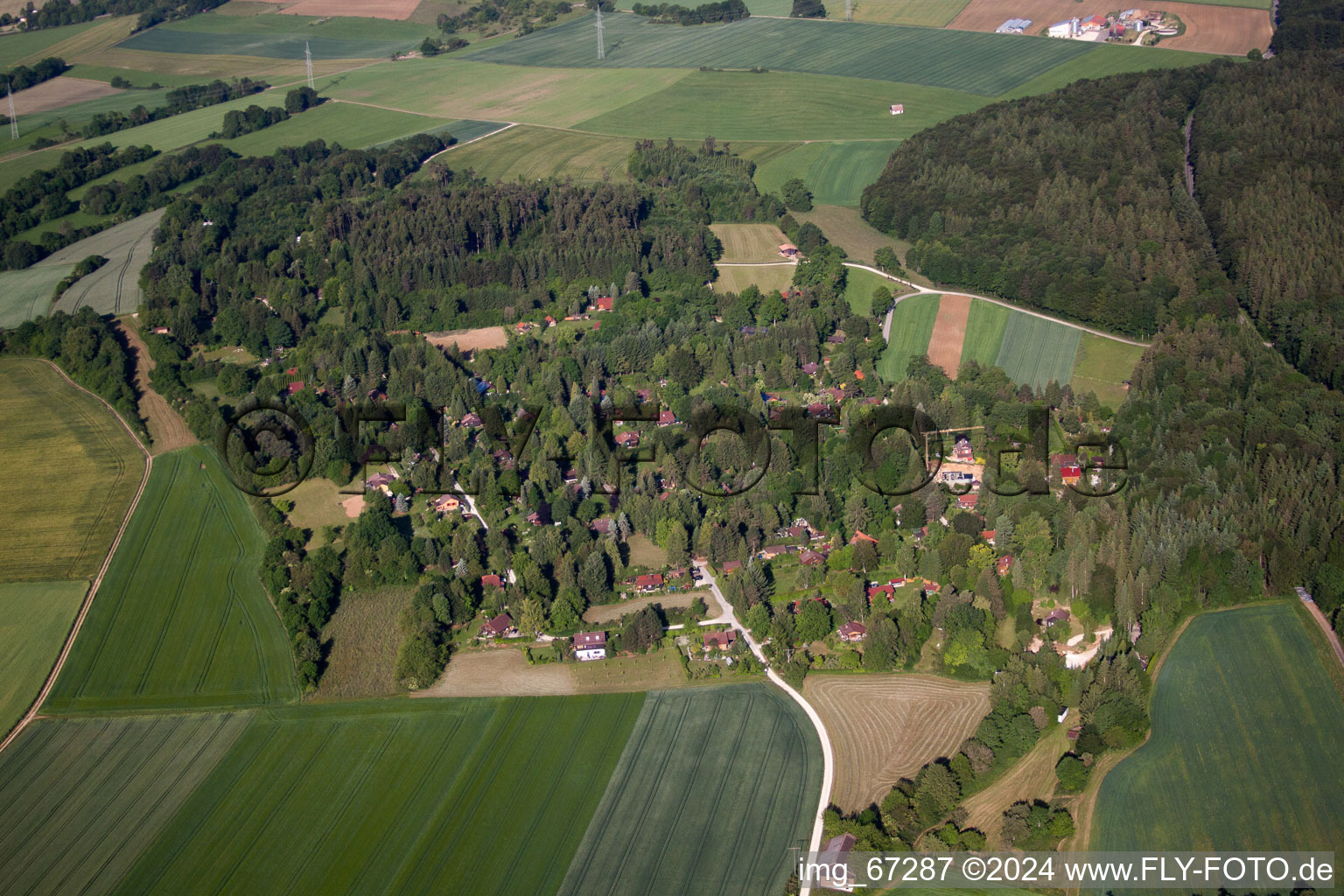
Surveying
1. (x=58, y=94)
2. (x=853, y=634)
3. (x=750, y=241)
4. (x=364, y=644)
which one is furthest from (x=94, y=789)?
(x=58, y=94)

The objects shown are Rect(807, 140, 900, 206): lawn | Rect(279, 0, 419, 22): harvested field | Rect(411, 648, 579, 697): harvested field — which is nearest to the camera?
Rect(411, 648, 579, 697): harvested field

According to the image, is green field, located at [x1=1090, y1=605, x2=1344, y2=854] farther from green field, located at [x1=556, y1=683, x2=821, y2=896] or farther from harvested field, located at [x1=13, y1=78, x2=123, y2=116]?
harvested field, located at [x1=13, y1=78, x2=123, y2=116]

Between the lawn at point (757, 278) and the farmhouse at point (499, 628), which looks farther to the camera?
the lawn at point (757, 278)

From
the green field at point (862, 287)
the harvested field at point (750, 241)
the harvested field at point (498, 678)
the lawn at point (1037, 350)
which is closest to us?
the harvested field at point (498, 678)

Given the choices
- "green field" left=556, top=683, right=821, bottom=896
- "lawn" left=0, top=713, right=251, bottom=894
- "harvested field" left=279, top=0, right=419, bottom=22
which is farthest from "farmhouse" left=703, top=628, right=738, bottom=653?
"harvested field" left=279, top=0, right=419, bottom=22

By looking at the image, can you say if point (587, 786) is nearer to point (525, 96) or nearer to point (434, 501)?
point (434, 501)

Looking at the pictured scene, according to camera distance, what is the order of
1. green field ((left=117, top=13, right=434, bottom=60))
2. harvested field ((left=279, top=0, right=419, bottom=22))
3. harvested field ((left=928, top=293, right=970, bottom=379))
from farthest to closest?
harvested field ((left=279, top=0, right=419, bottom=22)) → green field ((left=117, top=13, right=434, bottom=60)) → harvested field ((left=928, top=293, right=970, bottom=379))

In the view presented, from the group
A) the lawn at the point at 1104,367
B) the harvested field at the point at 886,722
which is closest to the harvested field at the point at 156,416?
the harvested field at the point at 886,722

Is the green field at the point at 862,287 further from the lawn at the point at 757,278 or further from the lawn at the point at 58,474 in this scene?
the lawn at the point at 58,474
